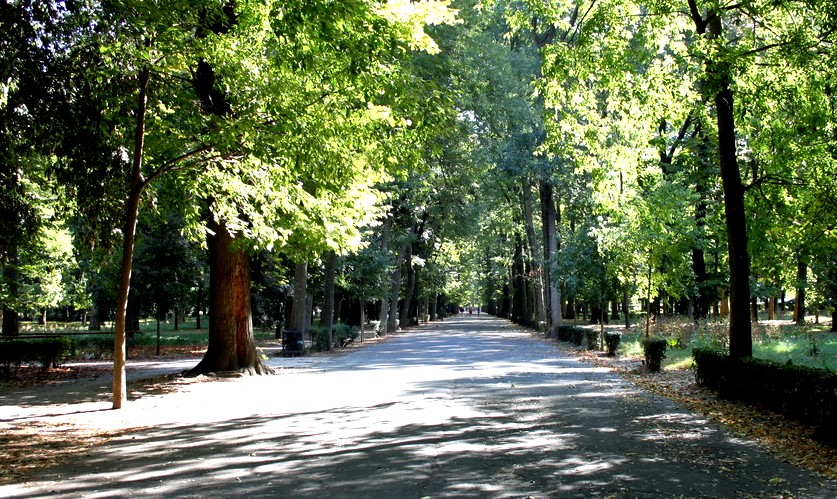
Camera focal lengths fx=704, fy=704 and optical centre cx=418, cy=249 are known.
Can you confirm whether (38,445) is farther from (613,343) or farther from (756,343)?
(756,343)

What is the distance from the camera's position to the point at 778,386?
977cm

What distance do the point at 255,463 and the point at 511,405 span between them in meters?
5.26

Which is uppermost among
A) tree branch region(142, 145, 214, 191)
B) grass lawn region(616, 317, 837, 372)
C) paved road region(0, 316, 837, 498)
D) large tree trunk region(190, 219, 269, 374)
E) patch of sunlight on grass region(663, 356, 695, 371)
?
tree branch region(142, 145, 214, 191)

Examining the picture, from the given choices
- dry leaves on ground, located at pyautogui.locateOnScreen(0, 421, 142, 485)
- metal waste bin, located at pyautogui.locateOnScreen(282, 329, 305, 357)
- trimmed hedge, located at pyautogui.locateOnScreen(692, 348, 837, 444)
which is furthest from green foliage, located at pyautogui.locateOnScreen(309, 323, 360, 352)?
dry leaves on ground, located at pyautogui.locateOnScreen(0, 421, 142, 485)

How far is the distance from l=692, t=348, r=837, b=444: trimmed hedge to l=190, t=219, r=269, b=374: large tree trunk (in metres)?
10.4

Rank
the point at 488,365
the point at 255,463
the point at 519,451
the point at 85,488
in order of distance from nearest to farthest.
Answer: the point at 85,488 < the point at 255,463 < the point at 519,451 < the point at 488,365

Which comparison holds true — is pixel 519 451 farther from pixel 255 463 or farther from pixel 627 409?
pixel 627 409

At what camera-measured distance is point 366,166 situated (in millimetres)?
15758

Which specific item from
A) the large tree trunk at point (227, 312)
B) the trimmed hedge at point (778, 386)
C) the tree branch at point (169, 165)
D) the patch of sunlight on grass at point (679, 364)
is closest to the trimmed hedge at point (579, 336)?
the patch of sunlight on grass at point (679, 364)

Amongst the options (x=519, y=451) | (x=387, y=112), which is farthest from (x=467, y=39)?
(x=519, y=451)

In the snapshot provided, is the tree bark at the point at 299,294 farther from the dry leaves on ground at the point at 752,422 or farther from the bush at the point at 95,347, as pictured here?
the dry leaves on ground at the point at 752,422

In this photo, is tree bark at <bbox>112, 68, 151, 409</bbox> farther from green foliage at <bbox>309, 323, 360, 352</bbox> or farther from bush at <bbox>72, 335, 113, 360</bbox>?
green foliage at <bbox>309, 323, 360, 352</bbox>

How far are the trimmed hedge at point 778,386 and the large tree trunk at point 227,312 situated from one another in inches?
411

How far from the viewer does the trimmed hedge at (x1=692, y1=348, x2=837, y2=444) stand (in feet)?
26.8
